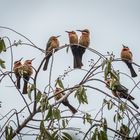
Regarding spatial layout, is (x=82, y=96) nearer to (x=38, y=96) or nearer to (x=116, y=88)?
(x=38, y=96)

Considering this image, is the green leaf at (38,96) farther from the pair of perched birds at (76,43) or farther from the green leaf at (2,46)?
the pair of perched birds at (76,43)

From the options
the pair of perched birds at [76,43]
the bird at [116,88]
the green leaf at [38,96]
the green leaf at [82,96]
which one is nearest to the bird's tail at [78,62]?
the pair of perched birds at [76,43]

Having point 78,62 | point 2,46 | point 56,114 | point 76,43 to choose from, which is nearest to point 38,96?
point 56,114

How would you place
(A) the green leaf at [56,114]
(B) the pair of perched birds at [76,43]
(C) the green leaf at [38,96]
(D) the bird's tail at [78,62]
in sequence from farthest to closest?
(B) the pair of perched birds at [76,43]
(D) the bird's tail at [78,62]
(C) the green leaf at [38,96]
(A) the green leaf at [56,114]

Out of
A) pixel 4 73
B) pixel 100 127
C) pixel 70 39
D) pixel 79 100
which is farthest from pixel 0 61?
pixel 70 39

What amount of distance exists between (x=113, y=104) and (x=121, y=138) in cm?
42

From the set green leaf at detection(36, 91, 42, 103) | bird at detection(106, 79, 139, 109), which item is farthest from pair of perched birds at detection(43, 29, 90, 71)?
green leaf at detection(36, 91, 42, 103)

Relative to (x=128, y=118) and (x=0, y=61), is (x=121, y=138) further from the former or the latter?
(x=0, y=61)

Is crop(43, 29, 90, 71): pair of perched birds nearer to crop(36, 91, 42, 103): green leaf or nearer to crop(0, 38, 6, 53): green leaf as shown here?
crop(0, 38, 6, 53): green leaf

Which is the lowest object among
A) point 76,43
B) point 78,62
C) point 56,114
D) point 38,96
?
point 56,114

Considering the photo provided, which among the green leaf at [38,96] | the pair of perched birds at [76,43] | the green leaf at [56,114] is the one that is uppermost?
the pair of perched birds at [76,43]

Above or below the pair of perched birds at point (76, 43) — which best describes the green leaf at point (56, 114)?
below

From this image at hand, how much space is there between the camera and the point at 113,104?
4348 mm

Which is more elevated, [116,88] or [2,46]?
[2,46]
